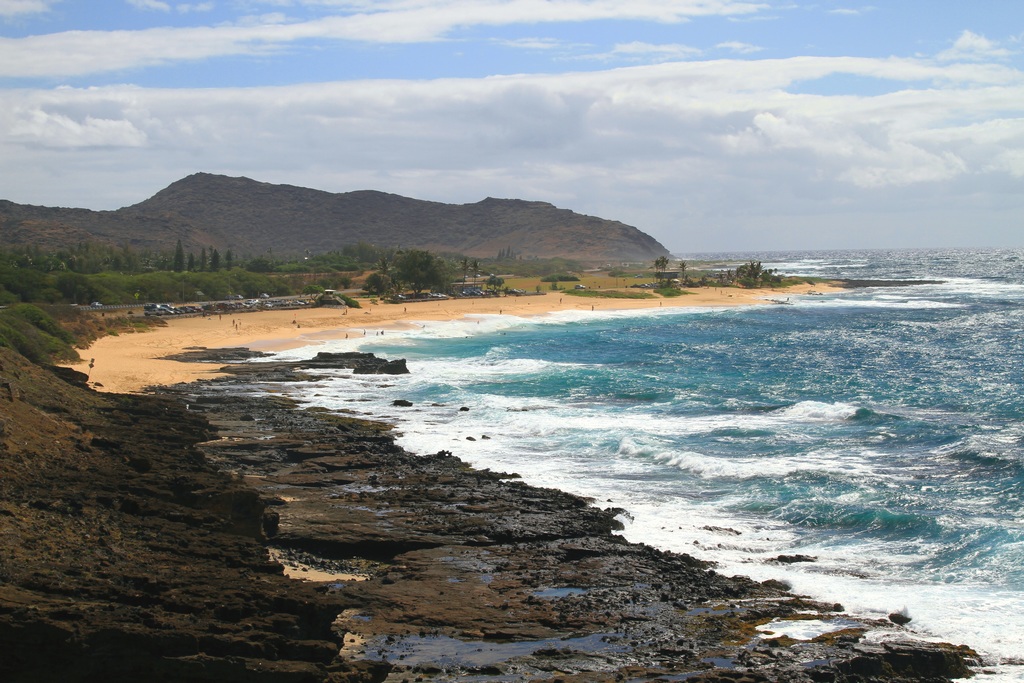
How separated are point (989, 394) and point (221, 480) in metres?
32.9

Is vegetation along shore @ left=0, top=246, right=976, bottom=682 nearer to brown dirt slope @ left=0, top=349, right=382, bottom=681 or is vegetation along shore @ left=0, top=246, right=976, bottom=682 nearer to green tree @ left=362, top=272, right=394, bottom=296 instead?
brown dirt slope @ left=0, top=349, right=382, bottom=681

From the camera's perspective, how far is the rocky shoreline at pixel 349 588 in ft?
34.8

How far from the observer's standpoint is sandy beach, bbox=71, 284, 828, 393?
4078 cm

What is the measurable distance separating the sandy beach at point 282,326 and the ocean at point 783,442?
6.06 m

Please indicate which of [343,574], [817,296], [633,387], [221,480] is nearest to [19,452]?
[221,480]

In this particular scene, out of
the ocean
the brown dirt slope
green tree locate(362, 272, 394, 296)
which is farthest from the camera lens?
green tree locate(362, 272, 394, 296)

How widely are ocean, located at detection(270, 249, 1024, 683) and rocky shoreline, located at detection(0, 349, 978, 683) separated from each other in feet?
5.33

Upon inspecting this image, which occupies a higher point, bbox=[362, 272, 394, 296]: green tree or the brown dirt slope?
bbox=[362, 272, 394, 296]: green tree

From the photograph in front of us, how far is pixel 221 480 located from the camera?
18.8m

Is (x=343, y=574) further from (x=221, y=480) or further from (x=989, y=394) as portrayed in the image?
(x=989, y=394)

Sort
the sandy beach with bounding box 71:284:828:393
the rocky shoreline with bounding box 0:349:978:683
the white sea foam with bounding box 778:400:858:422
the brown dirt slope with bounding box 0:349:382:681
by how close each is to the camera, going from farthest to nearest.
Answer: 1. the sandy beach with bounding box 71:284:828:393
2. the white sea foam with bounding box 778:400:858:422
3. the rocky shoreline with bounding box 0:349:978:683
4. the brown dirt slope with bounding box 0:349:382:681

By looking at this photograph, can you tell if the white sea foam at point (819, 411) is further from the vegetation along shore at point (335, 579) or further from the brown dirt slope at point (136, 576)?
the brown dirt slope at point (136, 576)

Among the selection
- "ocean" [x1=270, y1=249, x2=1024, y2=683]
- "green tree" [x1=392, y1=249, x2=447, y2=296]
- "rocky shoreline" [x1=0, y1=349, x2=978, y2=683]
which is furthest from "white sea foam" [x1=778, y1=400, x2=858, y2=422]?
"green tree" [x1=392, y1=249, x2=447, y2=296]

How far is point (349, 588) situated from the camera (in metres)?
15.0
